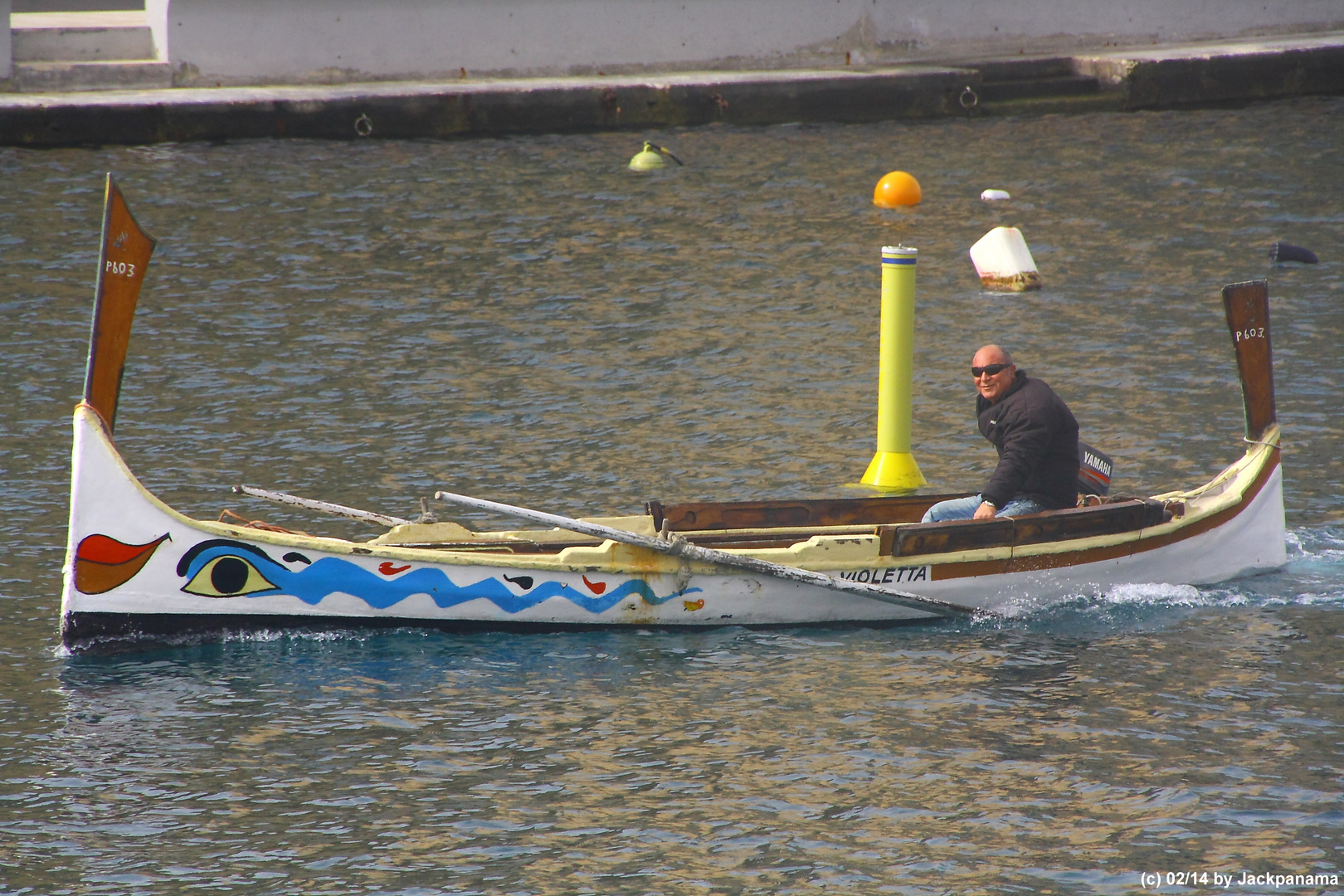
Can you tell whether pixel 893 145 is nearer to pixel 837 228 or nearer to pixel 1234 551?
pixel 837 228

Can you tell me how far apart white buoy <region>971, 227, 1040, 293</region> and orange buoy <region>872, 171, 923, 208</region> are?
11.0 ft

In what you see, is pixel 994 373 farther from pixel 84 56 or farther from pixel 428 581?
pixel 84 56

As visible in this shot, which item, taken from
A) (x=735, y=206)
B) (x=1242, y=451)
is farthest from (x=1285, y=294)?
(x=735, y=206)

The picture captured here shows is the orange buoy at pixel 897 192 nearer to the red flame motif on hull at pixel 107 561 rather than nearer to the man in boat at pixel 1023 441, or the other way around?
the man in boat at pixel 1023 441

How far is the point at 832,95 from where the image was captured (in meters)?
25.2

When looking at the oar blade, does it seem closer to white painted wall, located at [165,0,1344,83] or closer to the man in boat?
the man in boat

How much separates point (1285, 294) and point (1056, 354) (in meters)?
3.41

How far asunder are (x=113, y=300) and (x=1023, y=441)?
5324mm

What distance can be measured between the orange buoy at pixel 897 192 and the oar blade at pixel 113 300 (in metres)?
12.9

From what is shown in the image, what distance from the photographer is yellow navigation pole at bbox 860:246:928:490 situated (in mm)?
11930

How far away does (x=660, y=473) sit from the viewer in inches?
475

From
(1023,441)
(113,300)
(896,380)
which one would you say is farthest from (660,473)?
(113,300)

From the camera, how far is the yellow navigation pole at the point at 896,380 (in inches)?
470

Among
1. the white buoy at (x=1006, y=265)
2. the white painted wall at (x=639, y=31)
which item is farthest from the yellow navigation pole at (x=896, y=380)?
the white painted wall at (x=639, y=31)
